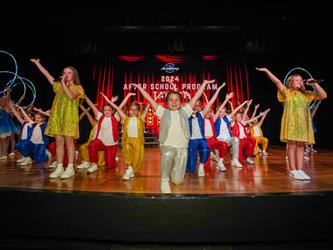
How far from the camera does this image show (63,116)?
3707 mm

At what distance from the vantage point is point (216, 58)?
12883 mm

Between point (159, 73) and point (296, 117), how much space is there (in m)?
9.78

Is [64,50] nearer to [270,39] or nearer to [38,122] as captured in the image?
[38,122]

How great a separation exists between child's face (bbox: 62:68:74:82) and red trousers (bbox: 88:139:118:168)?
124cm

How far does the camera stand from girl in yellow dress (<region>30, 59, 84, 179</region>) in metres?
3.69

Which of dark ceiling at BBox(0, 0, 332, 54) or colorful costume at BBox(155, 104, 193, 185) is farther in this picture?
dark ceiling at BBox(0, 0, 332, 54)

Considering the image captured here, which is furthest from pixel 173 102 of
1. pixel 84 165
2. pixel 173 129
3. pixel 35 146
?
pixel 35 146

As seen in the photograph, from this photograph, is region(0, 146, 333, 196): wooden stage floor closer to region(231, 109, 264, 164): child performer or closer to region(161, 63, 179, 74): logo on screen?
region(231, 109, 264, 164): child performer

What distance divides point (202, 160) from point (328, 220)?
200cm

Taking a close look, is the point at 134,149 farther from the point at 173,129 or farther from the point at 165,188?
the point at 165,188

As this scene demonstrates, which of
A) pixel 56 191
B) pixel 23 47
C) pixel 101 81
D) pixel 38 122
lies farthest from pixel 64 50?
pixel 56 191

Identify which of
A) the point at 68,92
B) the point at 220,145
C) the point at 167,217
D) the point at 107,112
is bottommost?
the point at 167,217

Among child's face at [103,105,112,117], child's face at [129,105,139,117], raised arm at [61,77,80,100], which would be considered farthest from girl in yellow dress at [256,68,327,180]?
child's face at [103,105,112,117]

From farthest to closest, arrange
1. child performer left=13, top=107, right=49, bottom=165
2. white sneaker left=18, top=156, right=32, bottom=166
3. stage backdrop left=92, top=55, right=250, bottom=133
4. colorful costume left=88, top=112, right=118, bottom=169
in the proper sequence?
stage backdrop left=92, top=55, right=250, bottom=133 → child performer left=13, top=107, right=49, bottom=165 → white sneaker left=18, top=156, right=32, bottom=166 → colorful costume left=88, top=112, right=118, bottom=169
